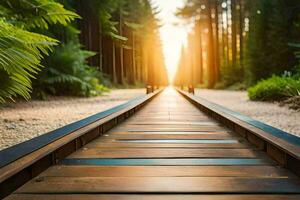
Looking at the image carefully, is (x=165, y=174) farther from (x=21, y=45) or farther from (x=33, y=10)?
(x=33, y=10)

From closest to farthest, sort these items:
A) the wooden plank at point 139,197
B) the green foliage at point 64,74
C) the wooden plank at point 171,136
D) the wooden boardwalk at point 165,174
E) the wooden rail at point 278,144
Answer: the wooden plank at point 139,197 < the wooden boardwalk at point 165,174 < the wooden rail at point 278,144 < the wooden plank at point 171,136 < the green foliage at point 64,74

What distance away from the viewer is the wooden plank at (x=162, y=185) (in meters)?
2.34

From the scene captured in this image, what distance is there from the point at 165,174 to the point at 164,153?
0.87 meters

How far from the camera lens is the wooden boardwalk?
7.51 ft

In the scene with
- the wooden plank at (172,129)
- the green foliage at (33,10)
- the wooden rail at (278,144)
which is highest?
the green foliage at (33,10)

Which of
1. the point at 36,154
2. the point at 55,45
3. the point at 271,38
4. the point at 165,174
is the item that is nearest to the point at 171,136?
the point at 165,174

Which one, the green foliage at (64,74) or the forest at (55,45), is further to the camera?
the green foliage at (64,74)

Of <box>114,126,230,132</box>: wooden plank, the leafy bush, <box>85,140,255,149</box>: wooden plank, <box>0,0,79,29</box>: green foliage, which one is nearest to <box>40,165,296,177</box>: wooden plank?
<box>85,140,255,149</box>: wooden plank

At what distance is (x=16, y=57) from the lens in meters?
3.90

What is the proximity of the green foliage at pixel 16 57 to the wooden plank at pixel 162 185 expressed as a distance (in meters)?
1.86

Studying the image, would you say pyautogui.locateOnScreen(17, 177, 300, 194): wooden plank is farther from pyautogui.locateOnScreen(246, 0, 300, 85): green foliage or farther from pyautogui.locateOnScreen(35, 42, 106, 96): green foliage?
pyautogui.locateOnScreen(246, 0, 300, 85): green foliage

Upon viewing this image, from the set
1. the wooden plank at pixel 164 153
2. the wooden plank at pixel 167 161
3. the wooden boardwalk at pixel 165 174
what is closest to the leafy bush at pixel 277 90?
the wooden boardwalk at pixel 165 174

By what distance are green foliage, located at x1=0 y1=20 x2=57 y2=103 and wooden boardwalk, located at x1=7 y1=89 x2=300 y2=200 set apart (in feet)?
4.13

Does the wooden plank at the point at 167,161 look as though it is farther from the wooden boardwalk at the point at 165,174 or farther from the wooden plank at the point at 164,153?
the wooden plank at the point at 164,153
